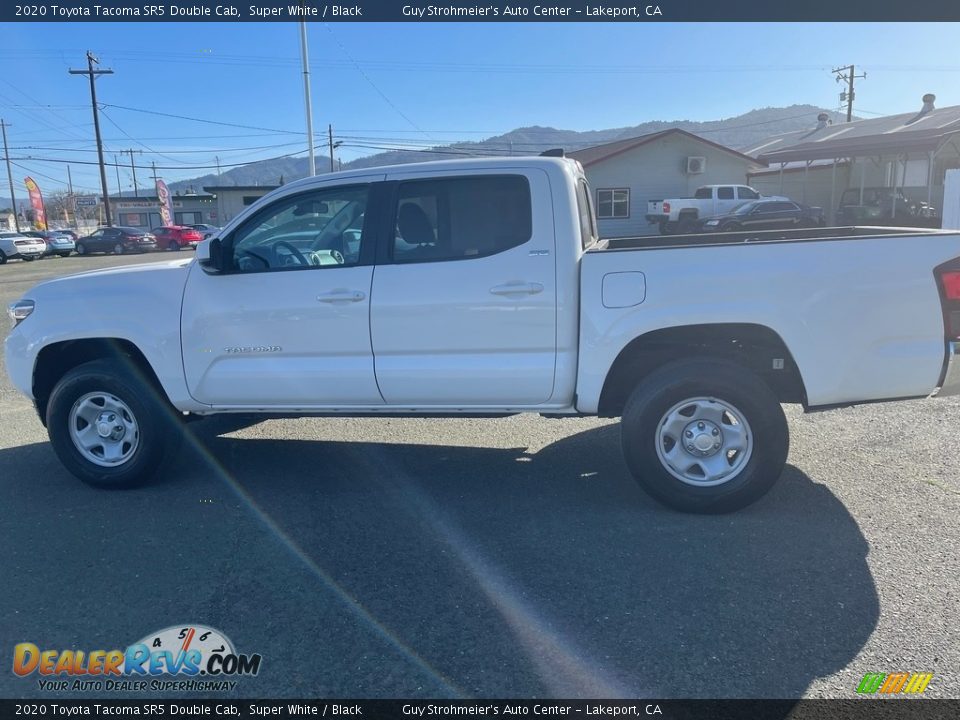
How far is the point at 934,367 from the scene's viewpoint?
12.5 feet

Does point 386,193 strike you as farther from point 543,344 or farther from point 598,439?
point 598,439

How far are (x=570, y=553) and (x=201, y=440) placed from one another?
344cm

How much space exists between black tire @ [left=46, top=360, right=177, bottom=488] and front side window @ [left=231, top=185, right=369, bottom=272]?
42.2 inches

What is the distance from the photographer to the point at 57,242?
38.1 metres

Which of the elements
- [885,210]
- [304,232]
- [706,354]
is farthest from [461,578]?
[885,210]

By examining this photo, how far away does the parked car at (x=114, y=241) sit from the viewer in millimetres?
38531

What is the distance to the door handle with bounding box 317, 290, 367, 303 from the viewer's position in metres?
4.26

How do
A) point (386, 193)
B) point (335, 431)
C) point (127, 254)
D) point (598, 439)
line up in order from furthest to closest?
1. point (127, 254)
2. point (335, 431)
3. point (598, 439)
4. point (386, 193)

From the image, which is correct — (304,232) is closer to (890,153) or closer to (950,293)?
(950,293)

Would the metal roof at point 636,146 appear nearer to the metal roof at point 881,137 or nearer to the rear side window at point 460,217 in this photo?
the metal roof at point 881,137

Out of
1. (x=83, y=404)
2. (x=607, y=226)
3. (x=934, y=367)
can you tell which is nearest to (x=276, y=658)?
(x=83, y=404)

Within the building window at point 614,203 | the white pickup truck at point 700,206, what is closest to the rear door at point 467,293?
the white pickup truck at point 700,206

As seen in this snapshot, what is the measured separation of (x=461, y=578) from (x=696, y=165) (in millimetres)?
35835

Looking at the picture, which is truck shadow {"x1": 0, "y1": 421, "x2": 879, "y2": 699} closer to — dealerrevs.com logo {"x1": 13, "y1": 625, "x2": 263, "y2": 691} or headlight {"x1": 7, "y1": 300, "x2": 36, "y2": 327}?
dealerrevs.com logo {"x1": 13, "y1": 625, "x2": 263, "y2": 691}
